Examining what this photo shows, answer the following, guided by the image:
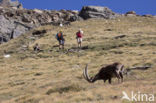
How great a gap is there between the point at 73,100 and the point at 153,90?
295 cm

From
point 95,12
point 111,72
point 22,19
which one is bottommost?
point 111,72

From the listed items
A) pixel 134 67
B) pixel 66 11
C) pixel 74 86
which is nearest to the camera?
pixel 74 86

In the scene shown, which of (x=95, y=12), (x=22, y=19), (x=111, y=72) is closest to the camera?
(x=111, y=72)

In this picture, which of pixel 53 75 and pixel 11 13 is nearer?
pixel 53 75

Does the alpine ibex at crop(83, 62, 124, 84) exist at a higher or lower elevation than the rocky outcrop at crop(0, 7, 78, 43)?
lower

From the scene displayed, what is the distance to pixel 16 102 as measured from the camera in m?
10.7

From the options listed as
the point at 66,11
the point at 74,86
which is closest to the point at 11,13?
the point at 66,11

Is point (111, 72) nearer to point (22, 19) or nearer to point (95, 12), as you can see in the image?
point (95, 12)

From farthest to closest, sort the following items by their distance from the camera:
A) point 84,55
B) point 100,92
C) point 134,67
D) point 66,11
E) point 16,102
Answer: point 66,11 < point 84,55 < point 134,67 < point 16,102 < point 100,92

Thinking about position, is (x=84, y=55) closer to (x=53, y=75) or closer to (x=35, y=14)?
(x=53, y=75)

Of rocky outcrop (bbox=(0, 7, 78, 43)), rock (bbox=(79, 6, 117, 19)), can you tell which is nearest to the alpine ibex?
rocky outcrop (bbox=(0, 7, 78, 43))

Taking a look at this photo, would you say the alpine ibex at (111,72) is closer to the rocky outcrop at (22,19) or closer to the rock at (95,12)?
the rocky outcrop at (22,19)

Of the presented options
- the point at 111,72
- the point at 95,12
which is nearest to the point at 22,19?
the point at 95,12

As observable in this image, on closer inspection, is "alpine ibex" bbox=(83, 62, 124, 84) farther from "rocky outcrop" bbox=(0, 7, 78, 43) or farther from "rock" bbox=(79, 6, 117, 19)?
"rock" bbox=(79, 6, 117, 19)
